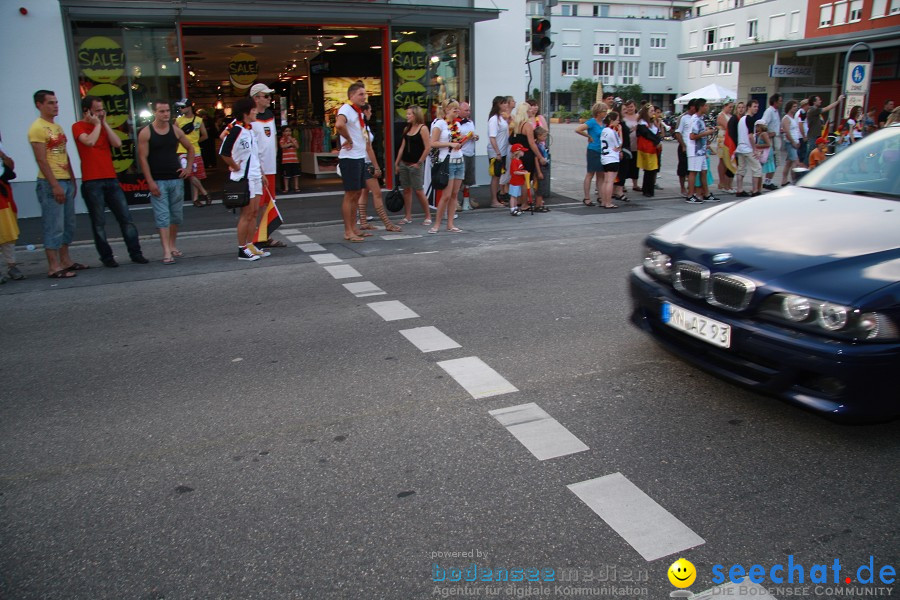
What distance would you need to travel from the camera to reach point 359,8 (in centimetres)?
1396

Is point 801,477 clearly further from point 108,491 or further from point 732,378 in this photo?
point 108,491

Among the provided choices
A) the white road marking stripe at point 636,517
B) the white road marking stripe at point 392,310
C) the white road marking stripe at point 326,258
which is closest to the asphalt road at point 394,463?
the white road marking stripe at point 636,517

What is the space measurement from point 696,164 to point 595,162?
225 centimetres

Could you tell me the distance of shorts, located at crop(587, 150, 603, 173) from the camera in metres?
12.3

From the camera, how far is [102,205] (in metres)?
8.34

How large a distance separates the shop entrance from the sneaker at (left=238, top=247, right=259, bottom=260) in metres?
6.80

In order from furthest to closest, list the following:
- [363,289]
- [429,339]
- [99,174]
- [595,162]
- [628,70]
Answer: [628,70] < [595,162] < [99,174] < [363,289] < [429,339]

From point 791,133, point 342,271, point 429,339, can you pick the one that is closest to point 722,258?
point 429,339

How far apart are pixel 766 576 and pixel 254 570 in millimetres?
1951

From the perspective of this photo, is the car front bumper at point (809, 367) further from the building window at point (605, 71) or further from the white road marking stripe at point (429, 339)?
the building window at point (605, 71)

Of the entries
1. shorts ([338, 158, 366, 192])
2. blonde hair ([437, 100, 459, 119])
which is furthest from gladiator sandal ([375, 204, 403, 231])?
blonde hair ([437, 100, 459, 119])

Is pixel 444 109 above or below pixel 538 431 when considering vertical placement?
above

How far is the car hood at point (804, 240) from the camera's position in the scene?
3.40 meters

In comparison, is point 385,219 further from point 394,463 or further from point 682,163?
point 394,463
